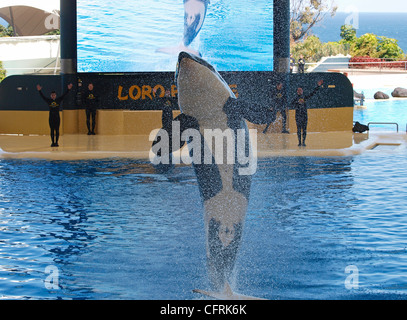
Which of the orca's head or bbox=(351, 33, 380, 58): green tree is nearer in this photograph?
the orca's head

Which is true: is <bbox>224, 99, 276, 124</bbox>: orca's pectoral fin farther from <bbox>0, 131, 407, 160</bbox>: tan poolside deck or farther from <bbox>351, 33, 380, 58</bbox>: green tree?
→ <bbox>351, 33, 380, 58</bbox>: green tree

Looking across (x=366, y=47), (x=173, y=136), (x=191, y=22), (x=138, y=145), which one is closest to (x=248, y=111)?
(x=173, y=136)

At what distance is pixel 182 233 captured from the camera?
989 cm

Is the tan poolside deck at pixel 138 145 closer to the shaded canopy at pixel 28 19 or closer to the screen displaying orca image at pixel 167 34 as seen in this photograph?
the screen displaying orca image at pixel 167 34

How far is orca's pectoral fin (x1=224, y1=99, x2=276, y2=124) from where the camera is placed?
646 centimetres

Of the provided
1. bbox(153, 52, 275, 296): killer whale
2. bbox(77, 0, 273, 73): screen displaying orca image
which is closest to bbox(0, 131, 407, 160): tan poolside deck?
bbox(77, 0, 273, 73): screen displaying orca image

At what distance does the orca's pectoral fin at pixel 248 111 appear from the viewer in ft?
21.2

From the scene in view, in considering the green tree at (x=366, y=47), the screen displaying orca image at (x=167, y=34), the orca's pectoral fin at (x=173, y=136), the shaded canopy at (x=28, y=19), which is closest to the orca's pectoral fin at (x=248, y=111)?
the orca's pectoral fin at (x=173, y=136)

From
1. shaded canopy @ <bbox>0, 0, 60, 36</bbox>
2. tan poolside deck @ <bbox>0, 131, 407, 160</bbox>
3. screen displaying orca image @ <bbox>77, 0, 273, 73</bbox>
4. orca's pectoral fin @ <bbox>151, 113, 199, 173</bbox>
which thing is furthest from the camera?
shaded canopy @ <bbox>0, 0, 60, 36</bbox>

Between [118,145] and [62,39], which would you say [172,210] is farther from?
[62,39]

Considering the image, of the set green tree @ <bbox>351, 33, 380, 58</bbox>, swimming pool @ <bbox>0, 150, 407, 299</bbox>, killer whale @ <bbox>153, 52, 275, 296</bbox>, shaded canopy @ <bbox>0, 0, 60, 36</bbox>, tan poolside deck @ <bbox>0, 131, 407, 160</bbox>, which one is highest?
shaded canopy @ <bbox>0, 0, 60, 36</bbox>

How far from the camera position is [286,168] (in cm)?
1533

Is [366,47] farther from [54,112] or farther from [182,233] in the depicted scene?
[182,233]

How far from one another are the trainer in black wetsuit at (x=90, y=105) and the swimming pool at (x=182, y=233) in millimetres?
6155
